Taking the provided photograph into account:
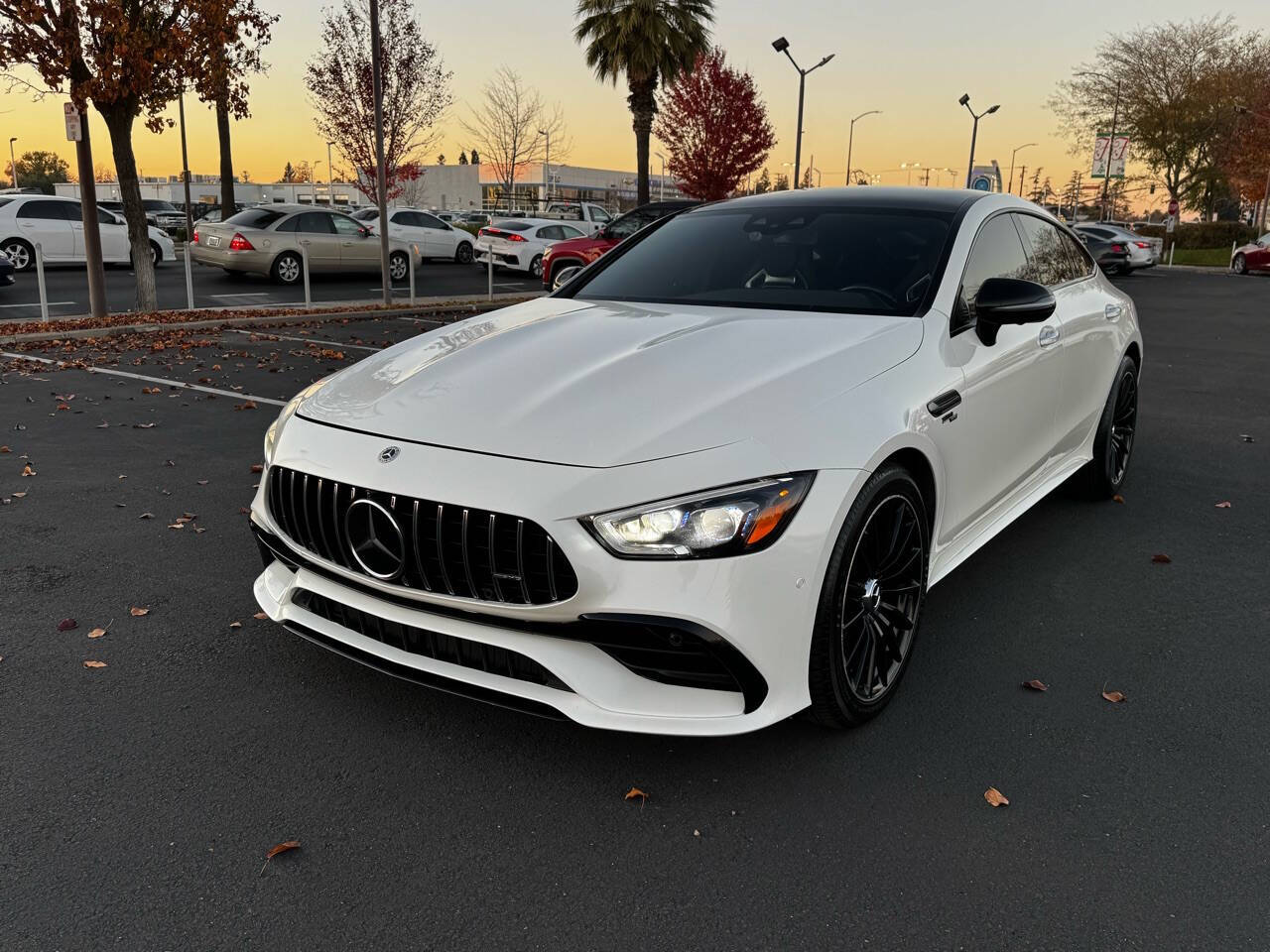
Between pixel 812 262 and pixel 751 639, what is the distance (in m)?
1.98

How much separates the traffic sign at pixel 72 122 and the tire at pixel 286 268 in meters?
6.56

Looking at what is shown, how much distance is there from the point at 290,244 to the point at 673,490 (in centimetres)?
→ 1907

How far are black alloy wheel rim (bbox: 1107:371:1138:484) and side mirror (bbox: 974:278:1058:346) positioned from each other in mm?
2139

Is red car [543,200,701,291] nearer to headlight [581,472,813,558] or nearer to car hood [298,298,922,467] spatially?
car hood [298,298,922,467]

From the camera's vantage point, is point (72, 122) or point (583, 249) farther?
point (583, 249)

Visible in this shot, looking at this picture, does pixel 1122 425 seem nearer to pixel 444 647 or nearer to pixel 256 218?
pixel 444 647

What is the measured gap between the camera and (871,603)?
3021 mm

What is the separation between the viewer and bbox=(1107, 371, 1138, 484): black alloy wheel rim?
5.48 metres

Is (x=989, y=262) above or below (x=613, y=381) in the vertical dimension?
above

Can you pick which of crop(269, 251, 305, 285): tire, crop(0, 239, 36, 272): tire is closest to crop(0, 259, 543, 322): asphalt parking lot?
crop(269, 251, 305, 285): tire

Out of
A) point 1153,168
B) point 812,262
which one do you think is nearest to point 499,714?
point 812,262

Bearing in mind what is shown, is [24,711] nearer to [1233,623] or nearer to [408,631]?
[408,631]

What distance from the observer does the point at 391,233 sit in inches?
965

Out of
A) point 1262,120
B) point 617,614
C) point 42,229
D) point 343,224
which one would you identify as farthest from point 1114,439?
point 1262,120
